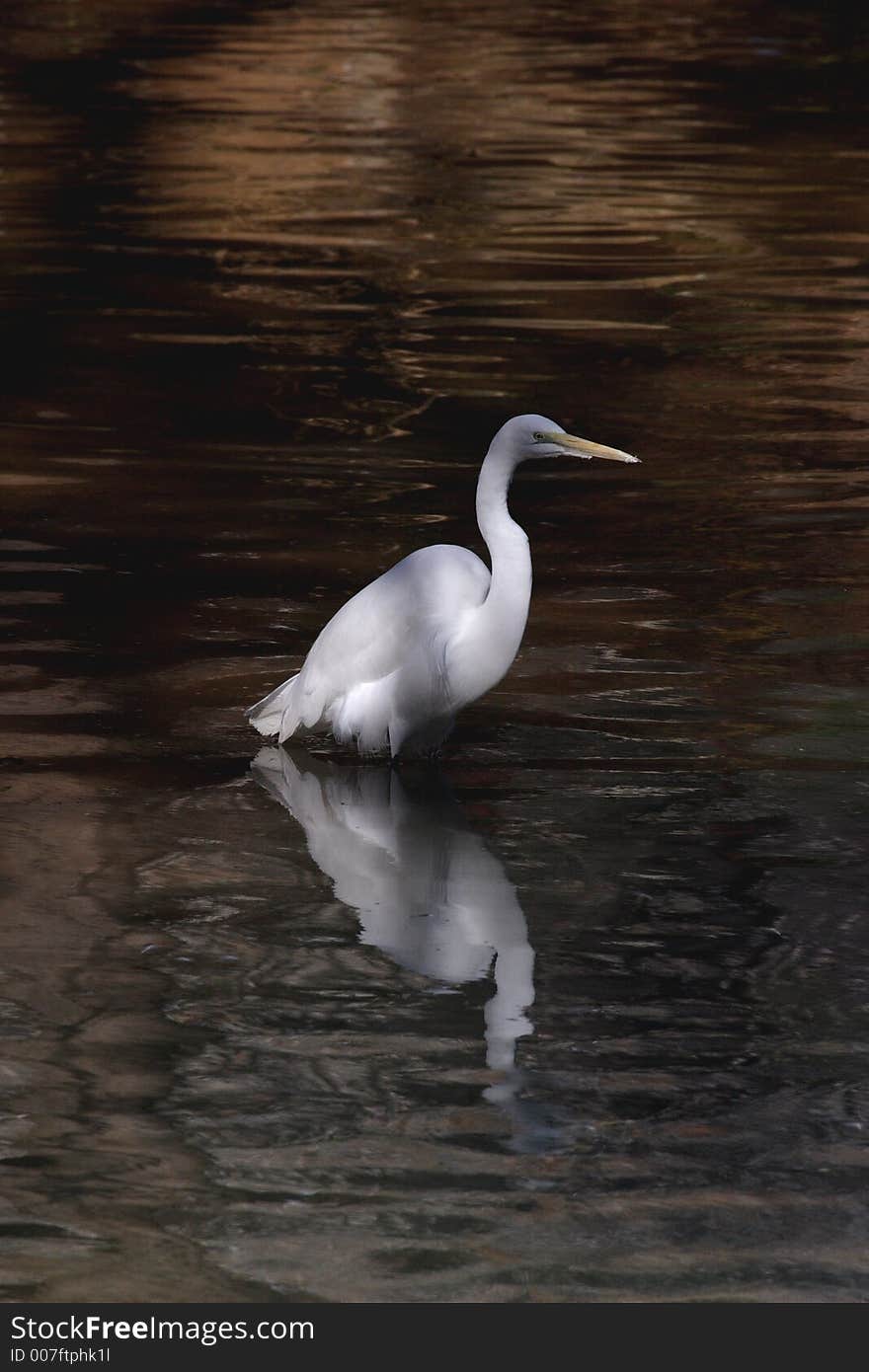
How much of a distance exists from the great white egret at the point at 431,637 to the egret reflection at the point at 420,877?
160 mm

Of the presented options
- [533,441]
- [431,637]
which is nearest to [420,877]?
[431,637]

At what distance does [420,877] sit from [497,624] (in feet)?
3.15

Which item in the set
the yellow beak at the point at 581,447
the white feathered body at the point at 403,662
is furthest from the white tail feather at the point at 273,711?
the yellow beak at the point at 581,447

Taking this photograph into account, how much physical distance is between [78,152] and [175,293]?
7.11 m

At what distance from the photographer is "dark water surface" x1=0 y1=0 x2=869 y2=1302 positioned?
188 inches

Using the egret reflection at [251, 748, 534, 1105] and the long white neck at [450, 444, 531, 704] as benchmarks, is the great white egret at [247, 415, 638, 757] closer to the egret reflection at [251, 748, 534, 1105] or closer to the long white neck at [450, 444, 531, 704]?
the long white neck at [450, 444, 531, 704]

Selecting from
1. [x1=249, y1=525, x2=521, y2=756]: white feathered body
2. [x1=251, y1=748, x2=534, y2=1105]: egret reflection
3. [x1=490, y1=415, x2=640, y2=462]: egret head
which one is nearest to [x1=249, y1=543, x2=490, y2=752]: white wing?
[x1=249, y1=525, x2=521, y2=756]: white feathered body

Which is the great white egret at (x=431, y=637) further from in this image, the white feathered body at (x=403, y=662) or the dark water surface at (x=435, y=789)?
the dark water surface at (x=435, y=789)

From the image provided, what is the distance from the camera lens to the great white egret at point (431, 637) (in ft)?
23.9

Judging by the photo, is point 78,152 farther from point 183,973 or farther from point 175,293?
point 183,973

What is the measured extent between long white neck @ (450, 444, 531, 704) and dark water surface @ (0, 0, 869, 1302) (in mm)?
350

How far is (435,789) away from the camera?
743 centimetres

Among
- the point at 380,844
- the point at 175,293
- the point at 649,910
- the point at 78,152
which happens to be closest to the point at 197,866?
the point at 380,844

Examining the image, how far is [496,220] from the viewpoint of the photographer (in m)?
18.8
